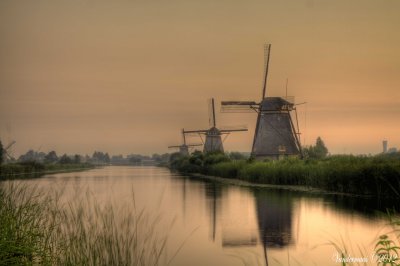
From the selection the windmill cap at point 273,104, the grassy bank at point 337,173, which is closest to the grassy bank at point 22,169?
the grassy bank at point 337,173

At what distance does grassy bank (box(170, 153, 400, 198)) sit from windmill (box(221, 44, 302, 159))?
1.88 metres

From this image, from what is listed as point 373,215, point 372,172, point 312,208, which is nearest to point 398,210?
point 373,215

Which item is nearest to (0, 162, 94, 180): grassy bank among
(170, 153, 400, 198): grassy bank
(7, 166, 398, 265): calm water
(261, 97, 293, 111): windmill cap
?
(7, 166, 398, 265): calm water

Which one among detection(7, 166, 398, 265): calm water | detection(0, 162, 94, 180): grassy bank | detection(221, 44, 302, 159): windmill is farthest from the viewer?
detection(221, 44, 302, 159): windmill

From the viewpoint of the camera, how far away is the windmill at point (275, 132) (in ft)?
141

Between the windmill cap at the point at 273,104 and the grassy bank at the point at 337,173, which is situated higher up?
the windmill cap at the point at 273,104

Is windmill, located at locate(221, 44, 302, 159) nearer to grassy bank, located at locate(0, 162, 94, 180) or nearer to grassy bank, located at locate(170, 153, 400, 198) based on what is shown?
grassy bank, located at locate(170, 153, 400, 198)

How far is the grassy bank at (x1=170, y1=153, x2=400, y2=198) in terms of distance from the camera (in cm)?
2359

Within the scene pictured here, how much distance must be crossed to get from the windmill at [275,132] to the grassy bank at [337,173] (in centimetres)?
188

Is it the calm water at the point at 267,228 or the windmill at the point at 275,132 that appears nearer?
the calm water at the point at 267,228

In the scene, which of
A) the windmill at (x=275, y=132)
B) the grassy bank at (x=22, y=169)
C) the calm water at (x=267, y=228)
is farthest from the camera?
the windmill at (x=275, y=132)

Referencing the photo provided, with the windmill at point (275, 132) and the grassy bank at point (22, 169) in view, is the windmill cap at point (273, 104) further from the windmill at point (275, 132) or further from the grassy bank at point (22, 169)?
the grassy bank at point (22, 169)

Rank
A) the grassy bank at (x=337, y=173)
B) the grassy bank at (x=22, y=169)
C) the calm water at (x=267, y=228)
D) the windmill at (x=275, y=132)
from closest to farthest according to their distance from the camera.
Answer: the calm water at (x=267, y=228) → the grassy bank at (x=22, y=169) → the grassy bank at (x=337, y=173) → the windmill at (x=275, y=132)

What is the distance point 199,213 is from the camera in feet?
68.3
